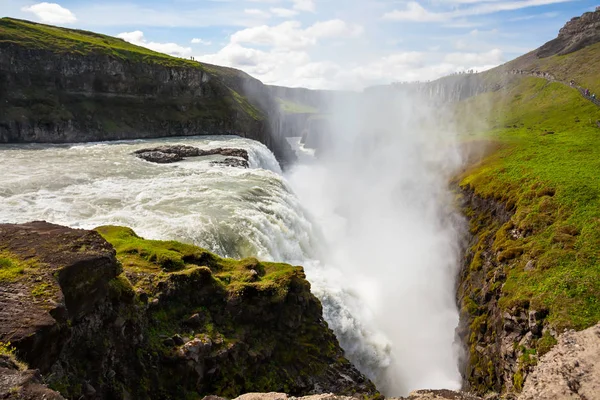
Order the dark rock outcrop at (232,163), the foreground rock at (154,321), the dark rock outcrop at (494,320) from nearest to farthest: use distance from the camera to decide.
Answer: the foreground rock at (154,321), the dark rock outcrop at (494,320), the dark rock outcrop at (232,163)

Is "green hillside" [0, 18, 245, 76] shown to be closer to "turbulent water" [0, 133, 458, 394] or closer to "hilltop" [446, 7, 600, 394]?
"turbulent water" [0, 133, 458, 394]

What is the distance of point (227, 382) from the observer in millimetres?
14609

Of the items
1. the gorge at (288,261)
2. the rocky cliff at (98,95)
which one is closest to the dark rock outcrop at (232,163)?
the gorge at (288,261)

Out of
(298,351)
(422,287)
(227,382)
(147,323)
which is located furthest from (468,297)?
(147,323)

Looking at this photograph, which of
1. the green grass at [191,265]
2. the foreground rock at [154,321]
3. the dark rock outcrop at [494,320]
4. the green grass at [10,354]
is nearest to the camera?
the green grass at [10,354]

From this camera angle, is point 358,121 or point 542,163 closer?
point 542,163

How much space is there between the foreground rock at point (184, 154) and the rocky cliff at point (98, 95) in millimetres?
23790

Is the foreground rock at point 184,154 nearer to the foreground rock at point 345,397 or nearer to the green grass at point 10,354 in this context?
the foreground rock at point 345,397

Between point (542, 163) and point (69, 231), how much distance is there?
4022 centimetres

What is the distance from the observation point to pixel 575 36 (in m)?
144

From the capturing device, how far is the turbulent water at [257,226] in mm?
25328

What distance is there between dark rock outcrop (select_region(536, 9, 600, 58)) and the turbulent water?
125 metres

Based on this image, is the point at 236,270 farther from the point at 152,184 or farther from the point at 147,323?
the point at 152,184

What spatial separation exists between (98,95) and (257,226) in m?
72.7
